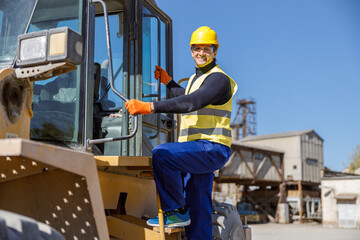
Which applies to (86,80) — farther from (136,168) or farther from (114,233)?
(114,233)

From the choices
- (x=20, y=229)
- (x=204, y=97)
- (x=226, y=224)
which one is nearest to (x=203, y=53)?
(x=204, y=97)

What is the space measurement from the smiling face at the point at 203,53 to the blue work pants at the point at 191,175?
0.69 m

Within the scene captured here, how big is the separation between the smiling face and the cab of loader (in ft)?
1.71

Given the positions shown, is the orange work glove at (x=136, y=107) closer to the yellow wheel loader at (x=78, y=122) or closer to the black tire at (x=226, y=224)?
the yellow wheel loader at (x=78, y=122)

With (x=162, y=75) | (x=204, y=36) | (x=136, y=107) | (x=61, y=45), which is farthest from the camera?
(x=162, y=75)

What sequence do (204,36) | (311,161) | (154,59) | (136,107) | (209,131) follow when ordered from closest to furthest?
(136,107) → (209,131) → (204,36) → (154,59) → (311,161)

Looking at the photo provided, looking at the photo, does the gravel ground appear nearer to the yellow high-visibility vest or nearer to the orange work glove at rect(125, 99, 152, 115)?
the yellow high-visibility vest

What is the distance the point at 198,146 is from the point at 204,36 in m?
0.91

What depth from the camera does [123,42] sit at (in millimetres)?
4055

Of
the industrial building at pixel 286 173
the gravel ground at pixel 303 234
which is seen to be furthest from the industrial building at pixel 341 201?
the industrial building at pixel 286 173

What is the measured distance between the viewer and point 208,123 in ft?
11.4

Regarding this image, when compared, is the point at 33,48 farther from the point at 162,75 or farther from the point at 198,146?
the point at 162,75

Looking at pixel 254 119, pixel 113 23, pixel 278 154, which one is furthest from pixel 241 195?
pixel 113 23

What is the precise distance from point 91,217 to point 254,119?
168 ft
